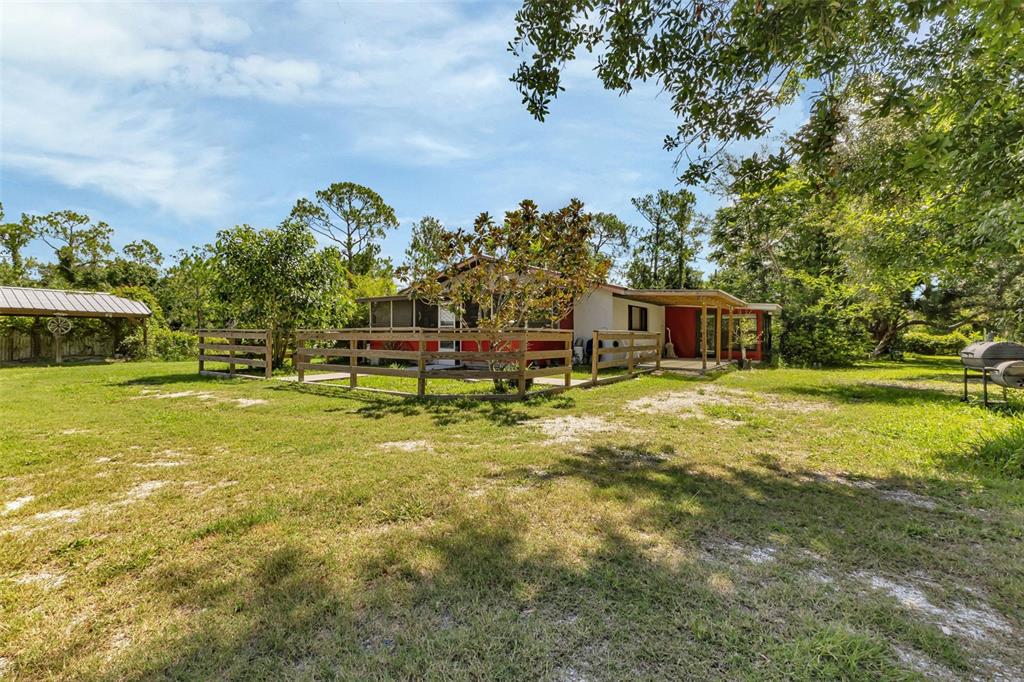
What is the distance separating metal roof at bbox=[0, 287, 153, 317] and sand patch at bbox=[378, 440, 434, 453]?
18.8m

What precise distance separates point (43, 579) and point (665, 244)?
35588 mm

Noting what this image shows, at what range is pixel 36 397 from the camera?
8508 millimetres

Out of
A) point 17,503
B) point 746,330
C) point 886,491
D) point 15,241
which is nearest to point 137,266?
point 15,241

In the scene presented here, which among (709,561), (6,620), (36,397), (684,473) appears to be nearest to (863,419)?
(684,473)

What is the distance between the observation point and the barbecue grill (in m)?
6.21

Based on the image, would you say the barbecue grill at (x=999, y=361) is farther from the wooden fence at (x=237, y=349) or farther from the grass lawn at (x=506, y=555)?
the wooden fence at (x=237, y=349)

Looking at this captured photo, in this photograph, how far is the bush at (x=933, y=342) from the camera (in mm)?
24438

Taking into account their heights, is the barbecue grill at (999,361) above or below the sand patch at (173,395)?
above

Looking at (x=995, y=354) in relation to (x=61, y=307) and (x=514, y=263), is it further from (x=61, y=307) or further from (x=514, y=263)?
(x=61, y=307)

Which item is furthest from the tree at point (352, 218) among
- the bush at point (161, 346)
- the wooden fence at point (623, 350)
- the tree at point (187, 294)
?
the wooden fence at point (623, 350)

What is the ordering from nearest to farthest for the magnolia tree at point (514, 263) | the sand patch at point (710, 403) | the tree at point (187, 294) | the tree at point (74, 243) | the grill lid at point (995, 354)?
1. the grill lid at point (995, 354)
2. the sand patch at point (710, 403)
3. the magnolia tree at point (514, 263)
4. the tree at point (187, 294)
5. the tree at point (74, 243)

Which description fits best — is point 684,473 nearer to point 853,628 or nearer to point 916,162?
point 853,628

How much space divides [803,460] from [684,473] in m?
1.56

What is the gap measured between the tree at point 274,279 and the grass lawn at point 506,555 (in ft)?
25.9
